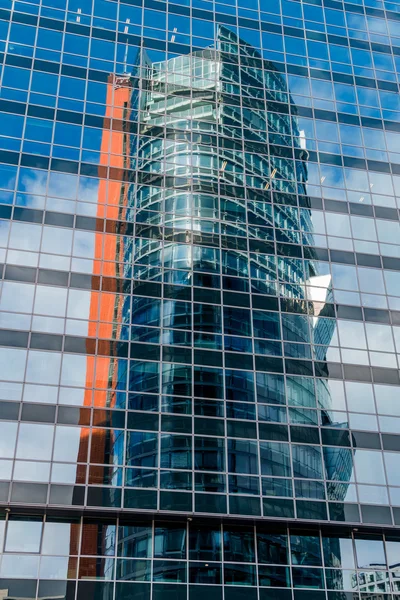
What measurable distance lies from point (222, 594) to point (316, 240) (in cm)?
1891

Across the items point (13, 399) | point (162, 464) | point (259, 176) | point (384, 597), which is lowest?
point (384, 597)

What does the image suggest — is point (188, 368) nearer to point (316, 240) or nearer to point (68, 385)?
point (68, 385)

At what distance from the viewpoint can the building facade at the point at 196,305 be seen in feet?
98.2

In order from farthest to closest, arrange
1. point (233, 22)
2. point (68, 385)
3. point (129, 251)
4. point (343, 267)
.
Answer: point (233, 22) < point (343, 267) < point (129, 251) < point (68, 385)

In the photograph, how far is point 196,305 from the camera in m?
35.2

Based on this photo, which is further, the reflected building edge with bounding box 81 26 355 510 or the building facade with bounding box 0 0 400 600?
the reflected building edge with bounding box 81 26 355 510

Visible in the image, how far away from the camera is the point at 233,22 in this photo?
45.8 metres

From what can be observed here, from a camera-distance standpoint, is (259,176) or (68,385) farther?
(259,176)

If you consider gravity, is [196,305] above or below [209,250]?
below

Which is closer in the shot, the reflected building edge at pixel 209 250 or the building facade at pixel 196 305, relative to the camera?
the building facade at pixel 196 305

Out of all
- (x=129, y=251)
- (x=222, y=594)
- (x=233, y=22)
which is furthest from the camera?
(x=233, y=22)

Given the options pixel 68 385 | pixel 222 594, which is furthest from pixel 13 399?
pixel 222 594

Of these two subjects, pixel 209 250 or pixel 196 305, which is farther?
pixel 209 250

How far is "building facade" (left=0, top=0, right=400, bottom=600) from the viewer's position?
29.9 m
